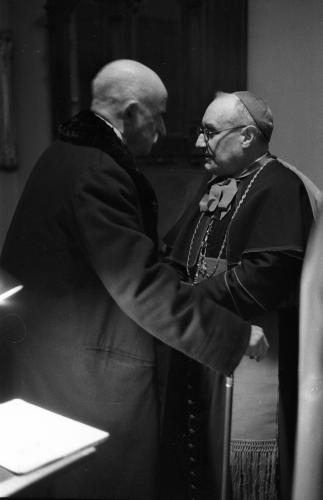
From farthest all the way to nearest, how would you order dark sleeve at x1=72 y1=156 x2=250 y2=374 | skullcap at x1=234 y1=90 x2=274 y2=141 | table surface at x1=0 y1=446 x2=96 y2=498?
1. skullcap at x1=234 y1=90 x2=274 y2=141
2. dark sleeve at x1=72 y1=156 x2=250 y2=374
3. table surface at x1=0 y1=446 x2=96 y2=498

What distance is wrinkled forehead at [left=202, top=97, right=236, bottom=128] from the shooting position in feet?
5.05

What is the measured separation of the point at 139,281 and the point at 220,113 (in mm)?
554

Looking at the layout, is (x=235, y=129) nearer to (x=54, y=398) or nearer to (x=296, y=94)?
(x=296, y=94)

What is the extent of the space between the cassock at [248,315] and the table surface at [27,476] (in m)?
0.67

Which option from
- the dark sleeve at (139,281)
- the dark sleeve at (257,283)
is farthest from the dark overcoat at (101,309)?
the dark sleeve at (257,283)

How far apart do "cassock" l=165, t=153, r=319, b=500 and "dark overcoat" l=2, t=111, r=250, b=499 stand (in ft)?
0.76

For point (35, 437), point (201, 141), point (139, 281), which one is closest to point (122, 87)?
point (201, 141)

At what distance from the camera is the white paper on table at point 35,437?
100 cm

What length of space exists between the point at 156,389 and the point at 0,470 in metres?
0.54

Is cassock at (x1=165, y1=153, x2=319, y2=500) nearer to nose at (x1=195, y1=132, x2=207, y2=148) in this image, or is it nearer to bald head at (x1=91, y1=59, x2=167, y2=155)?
nose at (x1=195, y1=132, x2=207, y2=148)

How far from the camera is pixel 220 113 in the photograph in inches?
61.1

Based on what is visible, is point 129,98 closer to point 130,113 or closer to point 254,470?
point 130,113

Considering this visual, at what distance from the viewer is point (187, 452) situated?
5.56ft

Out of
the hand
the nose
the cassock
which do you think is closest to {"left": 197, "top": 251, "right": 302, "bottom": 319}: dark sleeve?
the cassock
